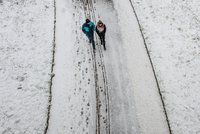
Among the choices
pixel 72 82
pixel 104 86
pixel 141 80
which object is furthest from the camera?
pixel 72 82

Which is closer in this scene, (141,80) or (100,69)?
(141,80)

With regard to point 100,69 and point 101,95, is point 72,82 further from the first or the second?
point 101,95

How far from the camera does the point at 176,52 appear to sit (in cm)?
1806

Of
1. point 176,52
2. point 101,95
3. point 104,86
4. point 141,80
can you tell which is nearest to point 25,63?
point 104,86

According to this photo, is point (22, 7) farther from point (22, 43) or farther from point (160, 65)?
point (160, 65)

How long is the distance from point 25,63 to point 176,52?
943cm

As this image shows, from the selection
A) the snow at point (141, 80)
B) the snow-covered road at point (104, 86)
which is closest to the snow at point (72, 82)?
the snow-covered road at point (104, 86)

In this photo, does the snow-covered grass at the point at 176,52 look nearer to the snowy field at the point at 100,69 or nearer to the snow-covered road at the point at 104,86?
the snowy field at the point at 100,69

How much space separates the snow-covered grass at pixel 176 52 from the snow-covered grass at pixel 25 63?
6.60 metres

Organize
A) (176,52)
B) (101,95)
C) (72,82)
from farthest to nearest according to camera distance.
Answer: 1. (176,52)
2. (72,82)
3. (101,95)

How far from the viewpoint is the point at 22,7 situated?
22.4 m

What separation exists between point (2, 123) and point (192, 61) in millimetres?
11403

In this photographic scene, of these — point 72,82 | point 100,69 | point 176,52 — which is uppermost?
point 176,52

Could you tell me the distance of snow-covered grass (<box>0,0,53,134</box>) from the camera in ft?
49.6
